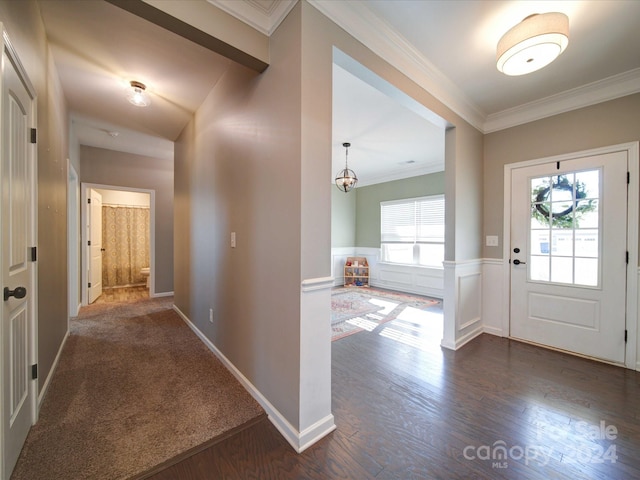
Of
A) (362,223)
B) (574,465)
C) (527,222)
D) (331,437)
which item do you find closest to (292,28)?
(331,437)

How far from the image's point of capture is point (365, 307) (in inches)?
180

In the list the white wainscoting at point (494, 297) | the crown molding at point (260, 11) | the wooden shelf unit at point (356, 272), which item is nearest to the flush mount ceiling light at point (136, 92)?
the crown molding at point (260, 11)

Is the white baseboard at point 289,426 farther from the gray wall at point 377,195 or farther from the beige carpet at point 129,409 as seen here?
the gray wall at point 377,195

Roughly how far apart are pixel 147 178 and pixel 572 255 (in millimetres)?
6571

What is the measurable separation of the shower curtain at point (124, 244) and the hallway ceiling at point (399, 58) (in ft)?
10.0

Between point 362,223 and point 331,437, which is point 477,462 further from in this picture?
point 362,223

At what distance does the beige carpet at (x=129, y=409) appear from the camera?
1.38 meters

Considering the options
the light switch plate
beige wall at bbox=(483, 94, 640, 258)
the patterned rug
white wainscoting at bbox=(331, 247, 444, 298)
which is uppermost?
beige wall at bbox=(483, 94, 640, 258)

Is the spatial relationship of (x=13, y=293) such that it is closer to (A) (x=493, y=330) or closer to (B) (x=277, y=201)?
(B) (x=277, y=201)

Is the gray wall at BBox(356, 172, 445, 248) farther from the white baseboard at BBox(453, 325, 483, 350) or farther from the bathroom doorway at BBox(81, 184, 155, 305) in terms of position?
the bathroom doorway at BBox(81, 184, 155, 305)

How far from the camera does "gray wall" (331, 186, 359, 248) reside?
675 cm

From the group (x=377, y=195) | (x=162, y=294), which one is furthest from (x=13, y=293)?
(x=377, y=195)

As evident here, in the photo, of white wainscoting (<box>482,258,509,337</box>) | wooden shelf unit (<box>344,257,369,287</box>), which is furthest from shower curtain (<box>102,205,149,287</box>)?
white wainscoting (<box>482,258,509,337</box>)

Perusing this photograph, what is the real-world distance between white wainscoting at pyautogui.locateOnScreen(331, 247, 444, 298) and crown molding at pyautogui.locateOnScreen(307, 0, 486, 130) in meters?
3.27
